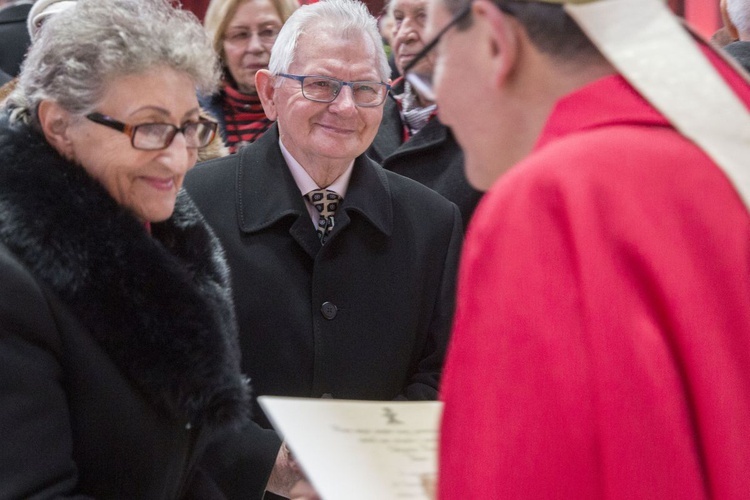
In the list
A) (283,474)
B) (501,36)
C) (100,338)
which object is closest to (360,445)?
(501,36)

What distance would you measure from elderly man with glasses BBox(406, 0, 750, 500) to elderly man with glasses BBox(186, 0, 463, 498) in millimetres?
1337

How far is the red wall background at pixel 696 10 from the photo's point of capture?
612cm

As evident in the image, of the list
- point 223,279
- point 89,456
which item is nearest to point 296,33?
point 223,279

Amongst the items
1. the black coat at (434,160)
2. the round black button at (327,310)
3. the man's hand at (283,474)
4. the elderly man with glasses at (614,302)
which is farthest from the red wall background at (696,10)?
the elderly man with glasses at (614,302)

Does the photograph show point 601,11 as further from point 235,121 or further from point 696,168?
point 235,121

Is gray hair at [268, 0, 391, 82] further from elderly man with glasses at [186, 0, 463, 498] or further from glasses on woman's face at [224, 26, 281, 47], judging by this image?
glasses on woman's face at [224, 26, 281, 47]

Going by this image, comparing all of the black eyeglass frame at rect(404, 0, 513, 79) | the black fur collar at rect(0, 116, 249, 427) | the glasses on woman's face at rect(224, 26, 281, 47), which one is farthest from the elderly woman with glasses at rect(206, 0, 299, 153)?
the black eyeglass frame at rect(404, 0, 513, 79)

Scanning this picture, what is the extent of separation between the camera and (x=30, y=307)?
1642mm

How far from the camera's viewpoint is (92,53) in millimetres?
1839

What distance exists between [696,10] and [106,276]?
17.6ft

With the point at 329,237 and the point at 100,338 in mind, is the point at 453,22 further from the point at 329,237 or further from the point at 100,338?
the point at 329,237

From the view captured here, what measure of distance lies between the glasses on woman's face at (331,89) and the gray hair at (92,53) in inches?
27.9

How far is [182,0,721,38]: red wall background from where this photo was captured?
612 centimetres

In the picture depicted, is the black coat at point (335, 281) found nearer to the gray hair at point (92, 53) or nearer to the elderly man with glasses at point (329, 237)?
the elderly man with glasses at point (329, 237)
